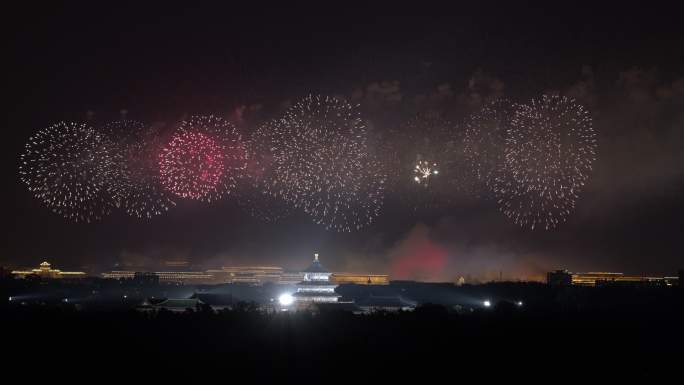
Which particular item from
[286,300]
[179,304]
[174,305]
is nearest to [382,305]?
[286,300]

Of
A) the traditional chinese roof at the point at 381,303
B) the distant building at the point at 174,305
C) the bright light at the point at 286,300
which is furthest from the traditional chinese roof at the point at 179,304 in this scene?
the traditional chinese roof at the point at 381,303

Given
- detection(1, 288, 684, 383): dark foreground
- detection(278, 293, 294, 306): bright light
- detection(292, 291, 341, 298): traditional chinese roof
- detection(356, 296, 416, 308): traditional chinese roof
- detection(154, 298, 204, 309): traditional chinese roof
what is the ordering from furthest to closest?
detection(292, 291, 341, 298): traditional chinese roof → detection(278, 293, 294, 306): bright light → detection(356, 296, 416, 308): traditional chinese roof → detection(154, 298, 204, 309): traditional chinese roof → detection(1, 288, 684, 383): dark foreground

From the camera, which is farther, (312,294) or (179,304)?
(312,294)

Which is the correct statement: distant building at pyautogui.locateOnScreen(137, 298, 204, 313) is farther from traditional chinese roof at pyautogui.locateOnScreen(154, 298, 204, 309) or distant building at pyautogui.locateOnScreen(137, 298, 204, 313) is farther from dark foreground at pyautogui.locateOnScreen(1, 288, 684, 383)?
dark foreground at pyautogui.locateOnScreen(1, 288, 684, 383)

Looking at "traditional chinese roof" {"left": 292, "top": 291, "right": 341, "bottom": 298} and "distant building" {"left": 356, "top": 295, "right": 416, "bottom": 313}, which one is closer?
"distant building" {"left": 356, "top": 295, "right": 416, "bottom": 313}

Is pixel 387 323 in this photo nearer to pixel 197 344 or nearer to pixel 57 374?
pixel 197 344

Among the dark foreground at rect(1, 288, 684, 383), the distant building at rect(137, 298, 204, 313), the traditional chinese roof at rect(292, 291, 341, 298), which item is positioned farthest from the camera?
the traditional chinese roof at rect(292, 291, 341, 298)

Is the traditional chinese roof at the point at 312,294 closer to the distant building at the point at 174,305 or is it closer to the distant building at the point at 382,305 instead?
the distant building at the point at 382,305

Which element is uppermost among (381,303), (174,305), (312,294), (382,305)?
(312,294)

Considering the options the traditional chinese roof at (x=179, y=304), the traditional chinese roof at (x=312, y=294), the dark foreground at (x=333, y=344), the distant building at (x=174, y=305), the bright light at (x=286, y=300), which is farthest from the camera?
the traditional chinese roof at (x=312, y=294)

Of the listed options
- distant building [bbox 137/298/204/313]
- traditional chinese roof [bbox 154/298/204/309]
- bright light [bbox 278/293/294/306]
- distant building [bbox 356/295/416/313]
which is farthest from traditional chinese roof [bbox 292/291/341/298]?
traditional chinese roof [bbox 154/298/204/309]

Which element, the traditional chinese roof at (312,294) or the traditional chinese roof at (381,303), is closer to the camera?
the traditional chinese roof at (381,303)

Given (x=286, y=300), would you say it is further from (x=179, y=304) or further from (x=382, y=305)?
(x=179, y=304)
